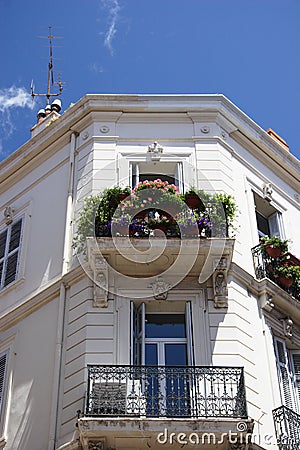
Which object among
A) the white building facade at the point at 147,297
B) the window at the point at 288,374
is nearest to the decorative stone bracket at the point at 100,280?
the white building facade at the point at 147,297

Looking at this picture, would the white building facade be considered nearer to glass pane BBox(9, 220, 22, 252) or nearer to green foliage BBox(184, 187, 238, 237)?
glass pane BBox(9, 220, 22, 252)

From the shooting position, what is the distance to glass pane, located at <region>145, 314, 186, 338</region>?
519 inches

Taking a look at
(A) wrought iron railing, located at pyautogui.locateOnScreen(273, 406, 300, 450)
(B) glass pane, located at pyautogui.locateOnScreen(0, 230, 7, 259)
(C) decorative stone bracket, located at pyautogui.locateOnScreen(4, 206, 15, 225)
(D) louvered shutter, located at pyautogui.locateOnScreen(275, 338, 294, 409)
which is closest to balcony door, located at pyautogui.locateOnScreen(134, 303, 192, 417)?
(A) wrought iron railing, located at pyautogui.locateOnScreen(273, 406, 300, 450)

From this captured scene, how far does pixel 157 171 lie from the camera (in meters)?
15.6

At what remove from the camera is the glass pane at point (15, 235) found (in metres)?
15.8

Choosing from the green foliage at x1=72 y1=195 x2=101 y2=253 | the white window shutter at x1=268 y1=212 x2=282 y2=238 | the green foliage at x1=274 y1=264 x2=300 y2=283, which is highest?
the white window shutter at x1=268 y1=212 x2=282 y2=238

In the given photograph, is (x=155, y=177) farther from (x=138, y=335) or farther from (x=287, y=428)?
(x=287, y=428)

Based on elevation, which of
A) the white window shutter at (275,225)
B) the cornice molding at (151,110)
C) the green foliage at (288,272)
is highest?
the cornice molding at (151,110)

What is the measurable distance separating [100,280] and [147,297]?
0.82 metres

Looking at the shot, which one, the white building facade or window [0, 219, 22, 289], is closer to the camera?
the white building facade

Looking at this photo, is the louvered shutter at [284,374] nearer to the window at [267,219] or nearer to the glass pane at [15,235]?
the window at [267,219]

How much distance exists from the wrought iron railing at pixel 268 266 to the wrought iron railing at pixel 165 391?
9.16ft

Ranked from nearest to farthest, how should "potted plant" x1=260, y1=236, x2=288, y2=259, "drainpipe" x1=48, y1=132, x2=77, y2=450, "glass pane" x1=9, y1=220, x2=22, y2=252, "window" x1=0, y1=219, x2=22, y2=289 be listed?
1. "drainpipe" x1=48, y1=132, x2=77, y2=450
2. "potted plant" x1=260, y1=236, x2=288, y2=259
3. "window" x1=0, y1=219, x2=22, y2=289
4. "glass pane" x1=9, y1=220, x2=22, y2=252

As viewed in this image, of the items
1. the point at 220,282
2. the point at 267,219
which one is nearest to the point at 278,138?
the point at 267,219
